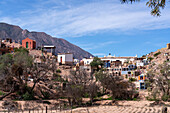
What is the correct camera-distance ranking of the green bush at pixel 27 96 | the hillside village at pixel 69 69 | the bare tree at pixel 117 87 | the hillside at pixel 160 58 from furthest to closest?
the hillside at pixel 160 58 → the hillside village at pixel 69 69 → the bare tree at pixel 117 87 → the green bush at pixel 27 96

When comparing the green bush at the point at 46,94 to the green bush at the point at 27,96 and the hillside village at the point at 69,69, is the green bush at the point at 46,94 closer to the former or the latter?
the hillside village at the point at 69,69

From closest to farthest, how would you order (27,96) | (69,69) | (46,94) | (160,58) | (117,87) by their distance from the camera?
(27,96) < (46,94) < (117,87) < (69,69) < (160,58)

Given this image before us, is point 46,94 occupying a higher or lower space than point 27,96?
lower

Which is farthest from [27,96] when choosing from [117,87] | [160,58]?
[160,58]

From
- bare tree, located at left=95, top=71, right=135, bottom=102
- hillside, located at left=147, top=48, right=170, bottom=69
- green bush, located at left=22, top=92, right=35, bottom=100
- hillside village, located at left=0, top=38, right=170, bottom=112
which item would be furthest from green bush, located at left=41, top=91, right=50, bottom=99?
hillside, located at left=147, top=48, right=170, bottom=69

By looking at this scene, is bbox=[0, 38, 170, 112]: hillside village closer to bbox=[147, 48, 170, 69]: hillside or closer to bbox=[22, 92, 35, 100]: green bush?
bbox=[147, 48, 170, 69]: hillside

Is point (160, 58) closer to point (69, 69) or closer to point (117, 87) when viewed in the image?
point (117, 87)

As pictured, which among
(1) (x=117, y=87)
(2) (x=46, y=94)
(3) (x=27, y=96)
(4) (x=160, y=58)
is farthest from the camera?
(4) (x=160, y=58)

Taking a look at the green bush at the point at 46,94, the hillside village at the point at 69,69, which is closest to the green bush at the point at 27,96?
the hillside village at the point at 69,69

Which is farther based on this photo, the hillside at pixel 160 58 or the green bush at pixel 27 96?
the hillside at pixel 160 58

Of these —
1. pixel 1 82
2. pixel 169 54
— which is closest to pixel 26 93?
pixel 1 82

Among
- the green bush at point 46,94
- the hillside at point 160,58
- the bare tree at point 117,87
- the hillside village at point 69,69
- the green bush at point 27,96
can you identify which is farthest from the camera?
the hillside at point 160,58

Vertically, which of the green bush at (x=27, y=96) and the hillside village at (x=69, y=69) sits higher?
the hillside village at (x=69, y=69)

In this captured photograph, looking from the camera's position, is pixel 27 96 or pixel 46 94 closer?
pixel 27 96
